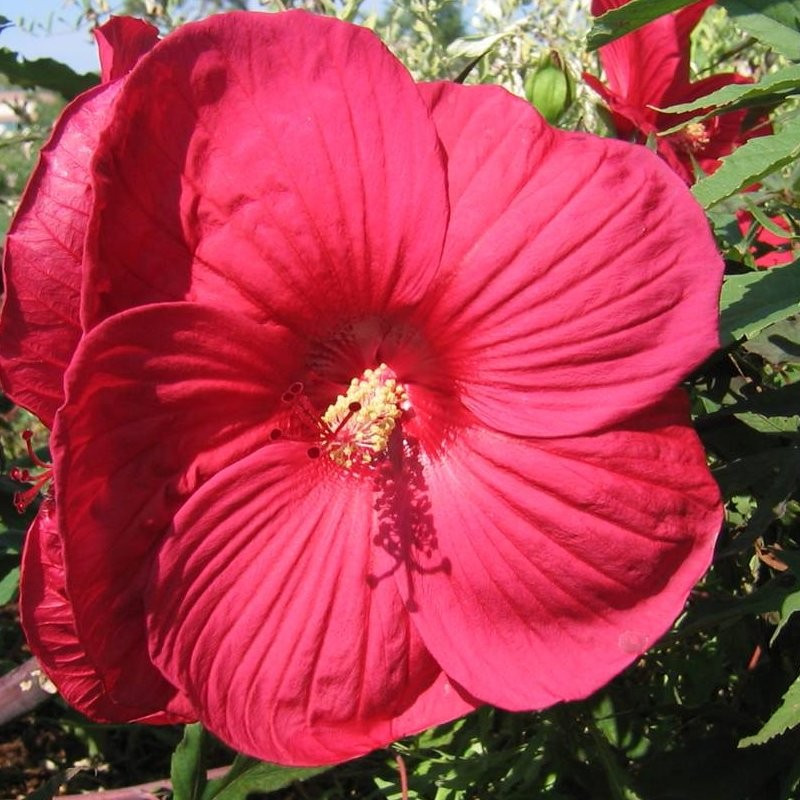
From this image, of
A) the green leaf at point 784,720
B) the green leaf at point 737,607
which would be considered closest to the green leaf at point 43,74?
the green leaf at point 737,607

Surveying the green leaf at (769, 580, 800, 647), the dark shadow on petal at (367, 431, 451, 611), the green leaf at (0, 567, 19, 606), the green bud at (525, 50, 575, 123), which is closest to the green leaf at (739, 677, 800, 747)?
the green leaf at (769, 580, 800, 647)

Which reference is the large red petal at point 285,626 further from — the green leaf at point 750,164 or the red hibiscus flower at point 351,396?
the green leaf at point 750,164

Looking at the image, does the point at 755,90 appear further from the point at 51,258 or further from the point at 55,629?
the point at 55,629

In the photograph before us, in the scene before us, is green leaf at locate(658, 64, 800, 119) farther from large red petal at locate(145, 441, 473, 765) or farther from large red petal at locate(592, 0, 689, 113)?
large red petal at locate(145, 441, 473, 765)

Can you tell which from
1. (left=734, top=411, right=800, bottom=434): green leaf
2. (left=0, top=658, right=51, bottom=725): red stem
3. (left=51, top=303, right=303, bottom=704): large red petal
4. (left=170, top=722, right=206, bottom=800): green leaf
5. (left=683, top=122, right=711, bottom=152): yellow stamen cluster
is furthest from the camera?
(left=683, top=122, right=711, bottom=152): yellow stamen cluster

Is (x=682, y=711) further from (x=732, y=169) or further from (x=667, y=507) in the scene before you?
(x=732, y=169)

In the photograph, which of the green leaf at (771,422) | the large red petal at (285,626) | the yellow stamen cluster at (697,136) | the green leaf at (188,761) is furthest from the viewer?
the yellow stamen cluster at (697,136)
